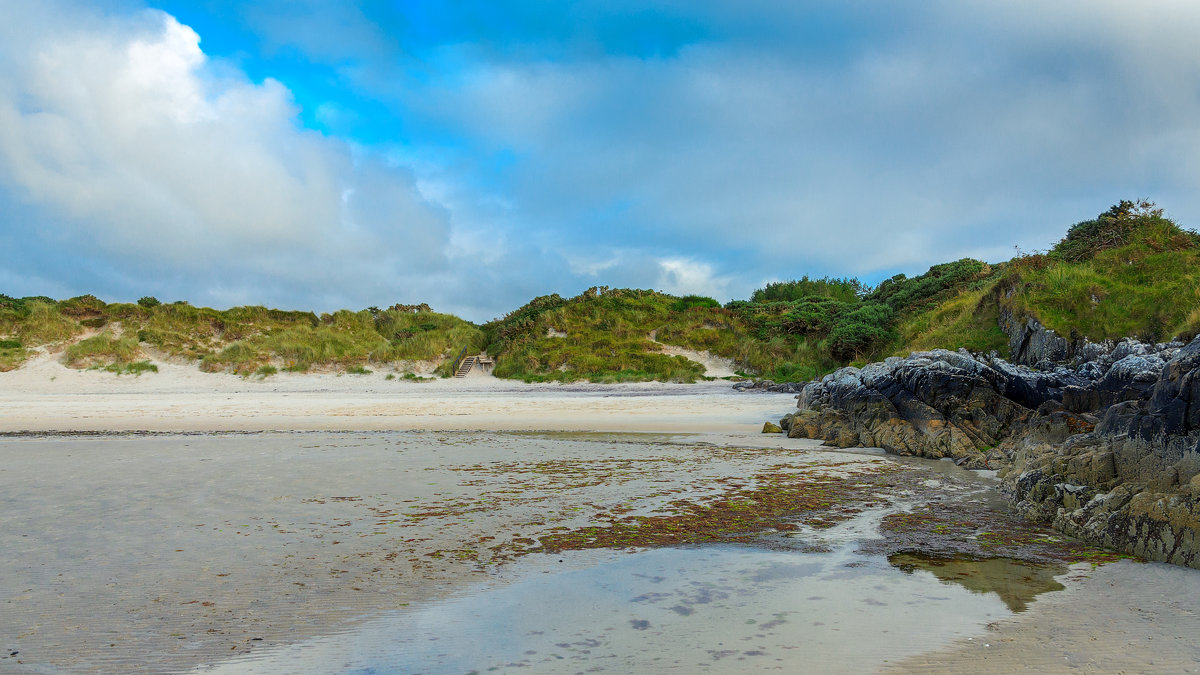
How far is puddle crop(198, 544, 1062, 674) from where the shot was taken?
3854mm

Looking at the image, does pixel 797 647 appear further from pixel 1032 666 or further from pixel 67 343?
pixel 67 343

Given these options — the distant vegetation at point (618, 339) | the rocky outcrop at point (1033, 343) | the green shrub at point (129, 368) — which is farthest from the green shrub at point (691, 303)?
the green shrub at point (129, 368)

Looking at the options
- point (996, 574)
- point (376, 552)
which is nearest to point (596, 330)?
point (376, 552)

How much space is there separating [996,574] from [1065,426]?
7.59m

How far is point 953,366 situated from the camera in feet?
49.5

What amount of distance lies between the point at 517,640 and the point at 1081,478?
731 centimetres

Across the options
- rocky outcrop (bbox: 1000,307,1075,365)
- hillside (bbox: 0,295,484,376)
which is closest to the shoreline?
hillside (bbox: 0,295,484,376)

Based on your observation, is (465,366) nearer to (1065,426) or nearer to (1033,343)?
(1033,343)

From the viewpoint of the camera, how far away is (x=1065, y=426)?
11.3m

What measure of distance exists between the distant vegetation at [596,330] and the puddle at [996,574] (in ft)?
61.6

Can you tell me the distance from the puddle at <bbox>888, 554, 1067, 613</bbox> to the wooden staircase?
3310 cm

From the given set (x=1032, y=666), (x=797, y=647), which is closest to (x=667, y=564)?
(x=797, y=647)

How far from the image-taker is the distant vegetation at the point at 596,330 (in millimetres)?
24391

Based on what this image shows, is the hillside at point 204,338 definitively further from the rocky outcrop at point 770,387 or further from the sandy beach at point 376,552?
the sandy beach at point 376,552
